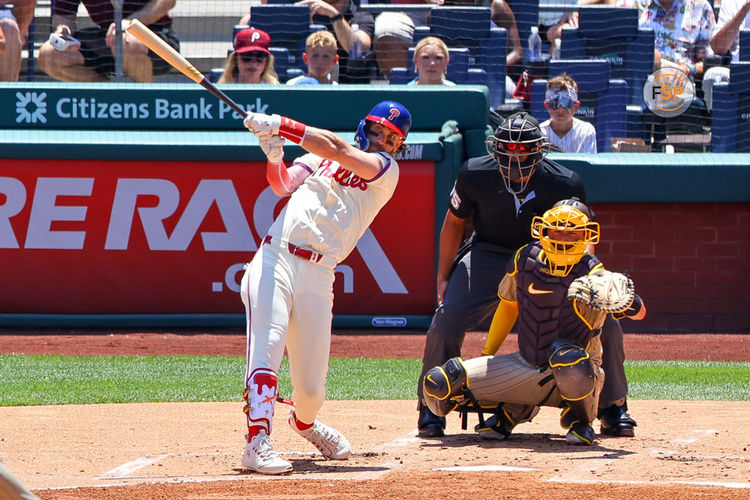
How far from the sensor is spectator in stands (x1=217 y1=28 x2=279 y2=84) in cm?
971

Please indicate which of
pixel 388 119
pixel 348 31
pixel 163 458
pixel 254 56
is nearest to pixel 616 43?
pixel 348 31

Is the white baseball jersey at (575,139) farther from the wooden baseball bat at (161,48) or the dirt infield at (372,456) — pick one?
the wooden baseball bat at (161,48)

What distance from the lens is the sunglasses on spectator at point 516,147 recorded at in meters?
5.46

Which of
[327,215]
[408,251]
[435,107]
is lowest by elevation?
[408,251]

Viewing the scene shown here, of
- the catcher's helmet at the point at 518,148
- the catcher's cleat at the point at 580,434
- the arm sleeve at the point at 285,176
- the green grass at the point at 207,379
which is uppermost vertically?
the catcher's helmet at the point at 518,148

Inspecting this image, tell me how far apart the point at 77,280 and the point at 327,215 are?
209 inches

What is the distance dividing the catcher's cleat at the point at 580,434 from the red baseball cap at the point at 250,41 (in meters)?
5.51

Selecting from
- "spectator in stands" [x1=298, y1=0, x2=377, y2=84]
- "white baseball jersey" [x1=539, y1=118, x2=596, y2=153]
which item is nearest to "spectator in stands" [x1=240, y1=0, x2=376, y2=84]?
"spectator in stands" [x1=298, y1=0, x2=377, y2=84]

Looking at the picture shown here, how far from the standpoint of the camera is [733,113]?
10242 millimetres

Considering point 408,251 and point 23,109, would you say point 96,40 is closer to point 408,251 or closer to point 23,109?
point 23,109

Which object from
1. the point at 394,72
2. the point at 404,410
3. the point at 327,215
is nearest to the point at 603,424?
the point at 404,410

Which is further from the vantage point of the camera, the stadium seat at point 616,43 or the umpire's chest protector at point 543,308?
the stadium seat at point 616,43

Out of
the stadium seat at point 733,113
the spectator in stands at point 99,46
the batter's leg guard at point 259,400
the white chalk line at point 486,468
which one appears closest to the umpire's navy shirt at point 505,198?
the white chalk line at point 486,468

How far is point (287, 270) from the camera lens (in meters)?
4.64
